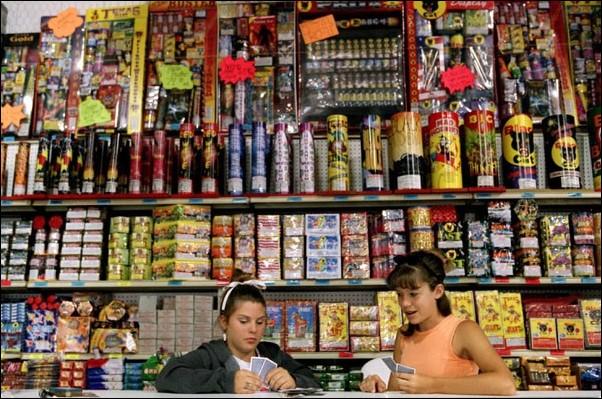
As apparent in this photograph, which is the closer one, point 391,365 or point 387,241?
point 391,365

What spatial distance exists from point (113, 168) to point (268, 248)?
1104 mm

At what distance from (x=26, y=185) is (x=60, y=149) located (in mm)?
346

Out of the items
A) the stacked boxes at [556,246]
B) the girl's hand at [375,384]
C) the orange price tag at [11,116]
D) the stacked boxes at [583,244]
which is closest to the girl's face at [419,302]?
the girl's hand at [375,384]

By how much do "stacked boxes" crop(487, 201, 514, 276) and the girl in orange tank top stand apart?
3.99ft

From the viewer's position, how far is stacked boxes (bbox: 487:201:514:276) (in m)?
3.56

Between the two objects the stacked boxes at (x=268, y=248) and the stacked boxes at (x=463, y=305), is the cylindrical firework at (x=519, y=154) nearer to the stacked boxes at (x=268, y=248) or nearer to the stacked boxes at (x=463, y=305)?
the stacked boxes at (x=463, y=305)

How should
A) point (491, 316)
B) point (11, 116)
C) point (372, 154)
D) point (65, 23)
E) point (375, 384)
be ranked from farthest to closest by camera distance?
point (65, 23)
point (11, 116)
point (372, 154)
point (491, 316)
point (375, 384)

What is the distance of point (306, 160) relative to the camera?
3.73 metres

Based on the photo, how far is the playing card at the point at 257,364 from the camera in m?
2.02

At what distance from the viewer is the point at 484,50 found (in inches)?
165

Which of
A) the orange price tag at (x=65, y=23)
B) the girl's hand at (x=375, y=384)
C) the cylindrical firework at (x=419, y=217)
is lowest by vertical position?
the girl's hand at (x=375, y=384)

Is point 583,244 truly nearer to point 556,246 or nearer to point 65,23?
point 556,246

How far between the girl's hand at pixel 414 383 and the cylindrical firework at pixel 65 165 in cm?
268

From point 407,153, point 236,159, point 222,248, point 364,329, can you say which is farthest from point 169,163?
point 364,329
